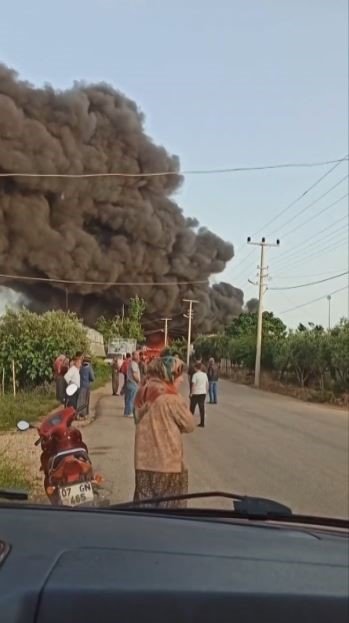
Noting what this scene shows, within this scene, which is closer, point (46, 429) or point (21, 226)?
point (46, 429)

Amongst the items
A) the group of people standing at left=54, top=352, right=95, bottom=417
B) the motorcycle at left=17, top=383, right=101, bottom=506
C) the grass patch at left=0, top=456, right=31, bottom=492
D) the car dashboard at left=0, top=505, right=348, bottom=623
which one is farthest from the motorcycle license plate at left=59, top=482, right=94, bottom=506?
the group of people standing at left=54, top=352, right=95, bottom=417

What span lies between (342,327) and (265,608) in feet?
124

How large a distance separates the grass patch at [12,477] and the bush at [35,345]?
16.0 meters

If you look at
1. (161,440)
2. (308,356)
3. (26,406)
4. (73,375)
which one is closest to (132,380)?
(73,375)

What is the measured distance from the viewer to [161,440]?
573 cm

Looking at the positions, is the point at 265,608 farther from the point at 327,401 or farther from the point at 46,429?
the point at 327,401

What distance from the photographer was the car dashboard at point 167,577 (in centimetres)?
142

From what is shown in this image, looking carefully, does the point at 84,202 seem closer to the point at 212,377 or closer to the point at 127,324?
the point at 127,324

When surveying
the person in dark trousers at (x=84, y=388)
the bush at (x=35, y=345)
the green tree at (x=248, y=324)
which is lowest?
the person in dark trousers at (x=84, y=388)

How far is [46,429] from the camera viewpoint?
6.46 metres

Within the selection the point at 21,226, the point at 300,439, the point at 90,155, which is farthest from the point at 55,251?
the point at 300,439

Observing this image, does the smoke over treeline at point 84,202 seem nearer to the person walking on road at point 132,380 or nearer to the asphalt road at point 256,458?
the asphalt road at point 256,458

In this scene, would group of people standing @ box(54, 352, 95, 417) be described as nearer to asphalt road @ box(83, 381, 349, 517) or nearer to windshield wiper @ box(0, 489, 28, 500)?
asphalt road @ box(83, 381, 349, 517)

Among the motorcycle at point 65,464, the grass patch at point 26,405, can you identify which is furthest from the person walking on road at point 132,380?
the motorcycle at point 65,464
